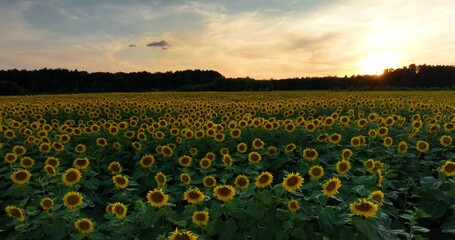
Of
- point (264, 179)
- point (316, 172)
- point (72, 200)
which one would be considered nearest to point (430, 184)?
point (316, 172)

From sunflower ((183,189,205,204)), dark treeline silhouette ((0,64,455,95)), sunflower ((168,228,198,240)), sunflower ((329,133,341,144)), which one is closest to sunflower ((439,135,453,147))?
sunflower ((329,133,341,144))

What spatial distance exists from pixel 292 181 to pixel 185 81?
7434 cm

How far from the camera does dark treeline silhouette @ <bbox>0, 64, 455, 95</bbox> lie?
62844 mm

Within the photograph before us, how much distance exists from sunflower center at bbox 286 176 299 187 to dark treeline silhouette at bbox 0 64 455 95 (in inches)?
2148

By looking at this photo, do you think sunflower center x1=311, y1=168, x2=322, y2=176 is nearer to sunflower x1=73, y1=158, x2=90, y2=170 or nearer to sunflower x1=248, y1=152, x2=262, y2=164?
sunflower x1=248, y1=152, x2=262, y2=164

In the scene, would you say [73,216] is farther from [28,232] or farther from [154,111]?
[154,111]

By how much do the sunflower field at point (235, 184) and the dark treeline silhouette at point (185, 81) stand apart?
164 ft

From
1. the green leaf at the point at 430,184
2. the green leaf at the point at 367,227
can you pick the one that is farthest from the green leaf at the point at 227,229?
the green leaf at the point at 430,184

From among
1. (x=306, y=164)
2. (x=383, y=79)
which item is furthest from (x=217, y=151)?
(x=383, y=79)

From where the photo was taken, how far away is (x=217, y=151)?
893cm

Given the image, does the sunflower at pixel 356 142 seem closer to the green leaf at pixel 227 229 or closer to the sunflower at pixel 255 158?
the sunflower at pixel 255 158

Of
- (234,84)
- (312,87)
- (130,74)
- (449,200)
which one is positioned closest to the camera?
(449,200)

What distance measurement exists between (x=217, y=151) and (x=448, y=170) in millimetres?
4386

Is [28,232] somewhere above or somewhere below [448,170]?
below
